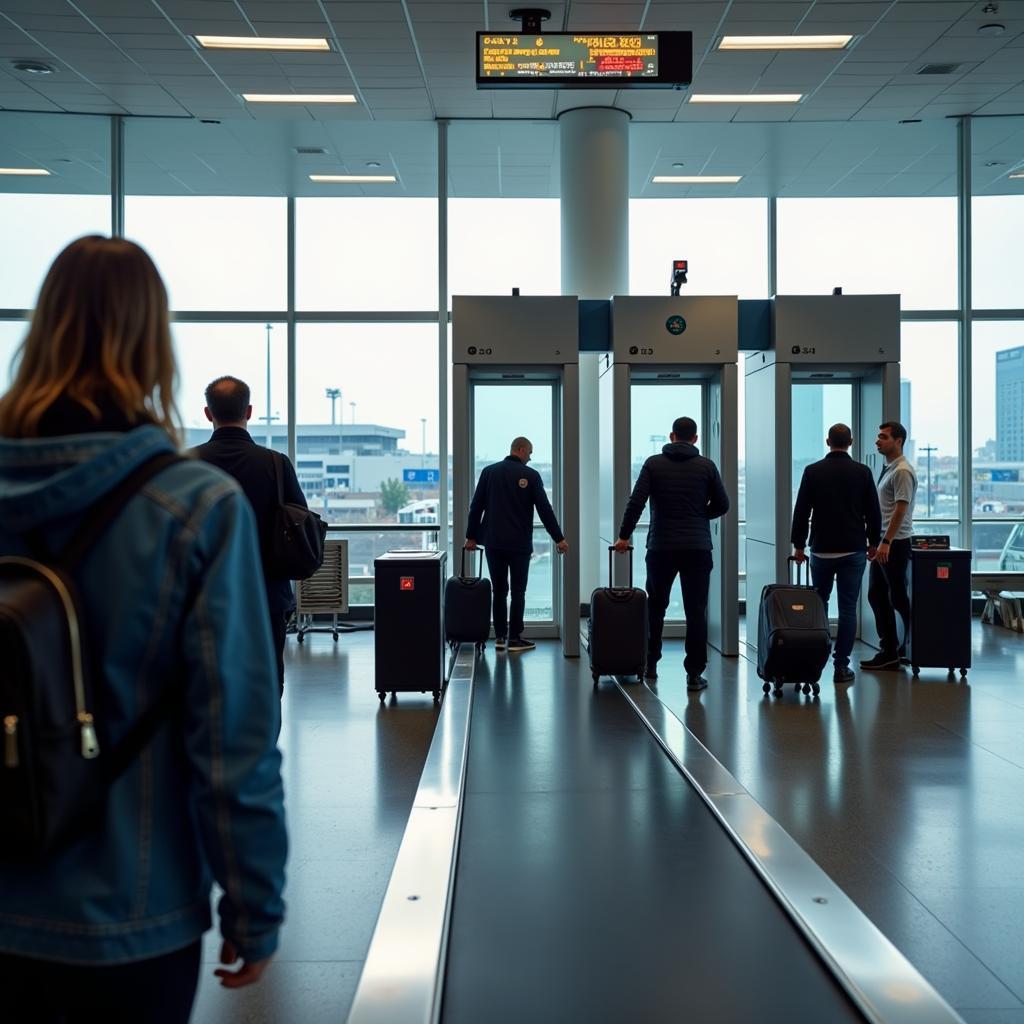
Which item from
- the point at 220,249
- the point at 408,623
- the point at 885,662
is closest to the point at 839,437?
the point at 885,662

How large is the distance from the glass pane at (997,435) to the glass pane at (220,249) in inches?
298

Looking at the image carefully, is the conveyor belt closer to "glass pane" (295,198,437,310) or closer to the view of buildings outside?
the view of buildings outside

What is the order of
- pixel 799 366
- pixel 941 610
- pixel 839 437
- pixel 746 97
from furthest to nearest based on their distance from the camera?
pixel 746 97
pixel 799 366
pixel 941 610
pixel 839 437

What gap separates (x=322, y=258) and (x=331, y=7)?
377 centimetres

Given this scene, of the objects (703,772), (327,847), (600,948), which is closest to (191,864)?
(600,948)

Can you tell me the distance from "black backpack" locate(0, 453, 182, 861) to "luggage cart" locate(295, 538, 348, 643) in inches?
344

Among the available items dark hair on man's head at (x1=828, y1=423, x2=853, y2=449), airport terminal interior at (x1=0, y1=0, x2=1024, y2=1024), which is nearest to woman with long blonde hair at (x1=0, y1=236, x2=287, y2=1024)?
airport terminal interior at (x1=0, y1=0, x2=1024, y2=1024)

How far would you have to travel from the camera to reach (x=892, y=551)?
791 centimetres

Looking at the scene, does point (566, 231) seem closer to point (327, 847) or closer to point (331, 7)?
point (331, 7)

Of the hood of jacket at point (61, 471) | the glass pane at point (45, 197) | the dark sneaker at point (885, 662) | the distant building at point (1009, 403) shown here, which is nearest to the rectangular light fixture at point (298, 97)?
the glass pane at point (45, 197)

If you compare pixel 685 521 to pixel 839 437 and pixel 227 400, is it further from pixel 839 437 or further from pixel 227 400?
pixel 227 400

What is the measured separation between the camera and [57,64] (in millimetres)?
8859

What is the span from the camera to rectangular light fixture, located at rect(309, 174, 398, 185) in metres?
11.5

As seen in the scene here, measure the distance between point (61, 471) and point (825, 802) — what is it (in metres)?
4.17
